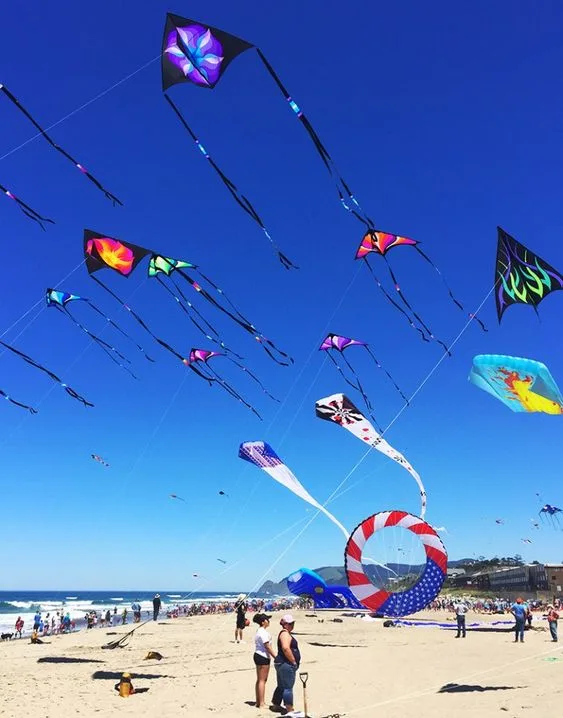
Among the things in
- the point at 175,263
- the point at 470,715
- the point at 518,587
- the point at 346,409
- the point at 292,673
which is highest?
the point at 175,263

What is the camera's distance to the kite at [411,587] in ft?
32.7

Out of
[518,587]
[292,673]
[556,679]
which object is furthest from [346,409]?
[518,587]

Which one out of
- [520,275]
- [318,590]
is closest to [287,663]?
[520,275]

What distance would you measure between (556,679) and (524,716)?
3.13m

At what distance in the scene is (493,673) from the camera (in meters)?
8.98

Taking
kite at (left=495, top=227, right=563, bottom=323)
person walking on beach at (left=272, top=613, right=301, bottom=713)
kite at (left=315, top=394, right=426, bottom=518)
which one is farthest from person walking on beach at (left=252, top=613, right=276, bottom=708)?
kite at (left=315, top=394, right=426, bottom=518)

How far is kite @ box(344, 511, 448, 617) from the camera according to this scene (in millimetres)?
9977

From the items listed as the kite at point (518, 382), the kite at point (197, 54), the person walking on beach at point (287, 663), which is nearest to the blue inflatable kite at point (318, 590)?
the kite at point (518, 382)

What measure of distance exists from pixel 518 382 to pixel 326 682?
19.6 ft

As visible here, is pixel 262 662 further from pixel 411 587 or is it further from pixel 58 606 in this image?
pixel 58 606

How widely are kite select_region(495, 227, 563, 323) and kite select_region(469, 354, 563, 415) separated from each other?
4.14 feet

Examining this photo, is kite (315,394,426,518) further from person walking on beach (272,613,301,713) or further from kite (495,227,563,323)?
person walking on beach (272,613,301,713)

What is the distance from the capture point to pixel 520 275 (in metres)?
9.22

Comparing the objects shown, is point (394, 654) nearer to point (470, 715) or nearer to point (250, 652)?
point (250, 652)
